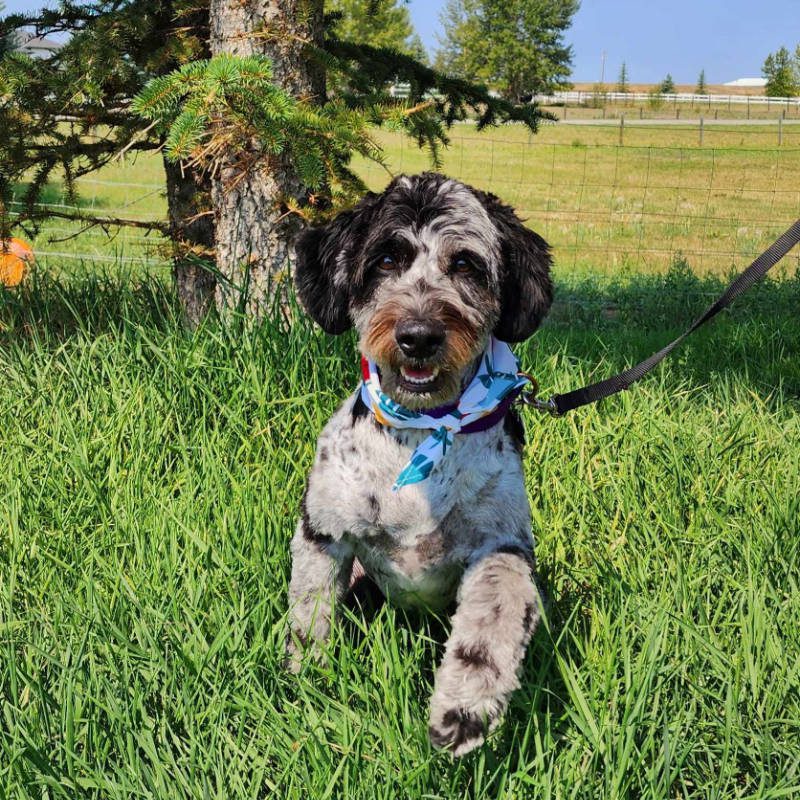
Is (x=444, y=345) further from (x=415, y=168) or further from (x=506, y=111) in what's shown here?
(x=415, y=168)

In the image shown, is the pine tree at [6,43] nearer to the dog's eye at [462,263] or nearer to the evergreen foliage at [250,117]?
the evergreen foliage at [250,117]

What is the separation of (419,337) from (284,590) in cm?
106

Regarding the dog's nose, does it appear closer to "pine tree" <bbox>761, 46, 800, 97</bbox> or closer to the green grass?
the green grass

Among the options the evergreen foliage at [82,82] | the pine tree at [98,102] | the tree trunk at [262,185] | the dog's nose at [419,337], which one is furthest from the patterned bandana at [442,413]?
the evergreen foliage at [82,82]

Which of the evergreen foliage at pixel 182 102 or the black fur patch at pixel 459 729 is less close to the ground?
the evergreen foliage at pixel 182 102

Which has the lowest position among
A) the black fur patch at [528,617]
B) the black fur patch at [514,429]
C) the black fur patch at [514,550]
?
the black fur patch at [528,617]

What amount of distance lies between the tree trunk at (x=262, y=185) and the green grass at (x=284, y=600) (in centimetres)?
51

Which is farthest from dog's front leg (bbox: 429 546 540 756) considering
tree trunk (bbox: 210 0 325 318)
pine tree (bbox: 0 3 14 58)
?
pine tree (bbox: 0 3 14 58)

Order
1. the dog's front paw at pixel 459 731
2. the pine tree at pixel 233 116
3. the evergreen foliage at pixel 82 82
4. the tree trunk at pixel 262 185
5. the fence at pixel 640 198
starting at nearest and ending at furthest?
the dog's front paw at pixel 459 731 < the pine tree at pixel 233 116 < the evergreen foliage at pixel 82 82 < the tree trunk at pixel 262 185 < the fence at pixel 640 198

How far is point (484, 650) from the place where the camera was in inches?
99.6

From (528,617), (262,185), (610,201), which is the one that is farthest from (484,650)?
(610,201)

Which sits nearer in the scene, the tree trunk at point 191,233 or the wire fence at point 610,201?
the tree trunk at point 191,233

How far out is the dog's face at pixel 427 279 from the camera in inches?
113

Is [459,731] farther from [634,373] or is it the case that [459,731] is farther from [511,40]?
[511,40]
